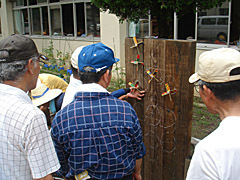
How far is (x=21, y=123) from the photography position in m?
1.62

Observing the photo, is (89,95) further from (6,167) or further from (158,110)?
(158,110)

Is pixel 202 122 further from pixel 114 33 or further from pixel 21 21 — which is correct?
pixel 21 21

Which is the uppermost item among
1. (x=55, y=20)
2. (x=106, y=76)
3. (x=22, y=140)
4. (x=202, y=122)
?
(x=55, y=20)

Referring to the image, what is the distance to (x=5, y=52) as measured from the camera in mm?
1750

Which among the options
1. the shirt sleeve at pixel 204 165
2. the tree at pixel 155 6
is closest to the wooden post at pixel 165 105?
the tree at pixel 155 6

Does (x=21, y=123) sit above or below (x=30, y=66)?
below

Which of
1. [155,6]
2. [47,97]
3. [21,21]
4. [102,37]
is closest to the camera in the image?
[47,97]

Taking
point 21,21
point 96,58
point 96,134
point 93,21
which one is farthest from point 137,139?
point 21,21

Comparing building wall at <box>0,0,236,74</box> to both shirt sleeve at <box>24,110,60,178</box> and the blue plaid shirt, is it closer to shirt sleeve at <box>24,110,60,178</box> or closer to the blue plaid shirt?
the blue plaid shirt

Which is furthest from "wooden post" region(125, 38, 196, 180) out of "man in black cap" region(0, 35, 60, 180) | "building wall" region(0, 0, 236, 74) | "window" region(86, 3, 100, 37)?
"window" region(86, 3, 100, 37)

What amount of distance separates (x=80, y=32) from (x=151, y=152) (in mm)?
8727

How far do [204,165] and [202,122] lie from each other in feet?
14.4

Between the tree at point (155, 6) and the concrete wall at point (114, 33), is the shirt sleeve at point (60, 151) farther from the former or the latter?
the concrete wall at point (114, 33)

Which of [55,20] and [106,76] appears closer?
[106,76]
